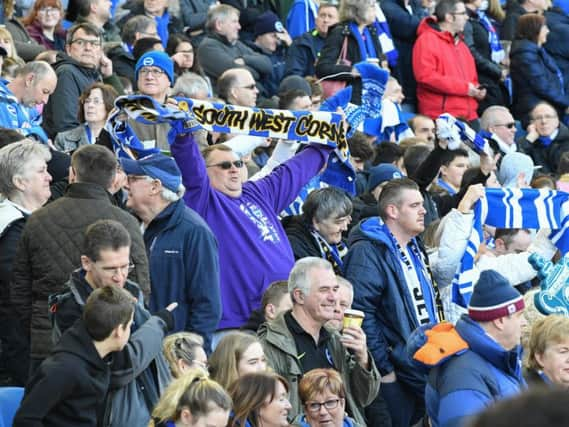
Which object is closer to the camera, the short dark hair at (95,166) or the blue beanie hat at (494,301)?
the blue beanie hat at (494,301)

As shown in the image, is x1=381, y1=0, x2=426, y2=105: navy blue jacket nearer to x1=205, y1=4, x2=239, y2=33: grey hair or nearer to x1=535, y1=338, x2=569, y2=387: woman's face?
x1=205, y1=4, x2=239, y2=33: grey hair

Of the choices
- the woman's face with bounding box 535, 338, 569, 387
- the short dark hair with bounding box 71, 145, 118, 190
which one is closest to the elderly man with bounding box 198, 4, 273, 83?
the short dark hair with bounding box 71, 145, 118, 190

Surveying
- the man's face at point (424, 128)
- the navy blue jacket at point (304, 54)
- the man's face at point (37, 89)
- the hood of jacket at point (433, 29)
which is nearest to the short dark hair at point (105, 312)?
the man's face at point (37, 89)

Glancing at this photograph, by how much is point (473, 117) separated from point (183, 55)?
379cm

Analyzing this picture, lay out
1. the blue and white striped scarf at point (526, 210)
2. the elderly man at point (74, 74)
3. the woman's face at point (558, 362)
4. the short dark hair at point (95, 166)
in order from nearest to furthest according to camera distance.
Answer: the woman's face at point (558, 362)
the short dark hair at point (95, 166)
the blue and white striped scarf at point (526, 210)
the elderly man at point (74, 74)

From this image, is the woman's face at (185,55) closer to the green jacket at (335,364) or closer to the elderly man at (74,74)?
the elderly man at (74,74)

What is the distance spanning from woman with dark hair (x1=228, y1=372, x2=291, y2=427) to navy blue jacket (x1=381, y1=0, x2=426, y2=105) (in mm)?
8972

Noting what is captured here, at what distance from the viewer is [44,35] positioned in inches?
449

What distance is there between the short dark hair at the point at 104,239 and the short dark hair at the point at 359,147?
4.82m

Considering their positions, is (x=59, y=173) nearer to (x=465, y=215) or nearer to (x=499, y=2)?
(x=465, y=215)

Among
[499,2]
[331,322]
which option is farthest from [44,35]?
[499,2]

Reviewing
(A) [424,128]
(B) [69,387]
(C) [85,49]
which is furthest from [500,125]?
(B) [69,387]

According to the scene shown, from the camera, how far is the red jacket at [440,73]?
13.5 meters

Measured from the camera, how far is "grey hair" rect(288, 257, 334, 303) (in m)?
6.49
